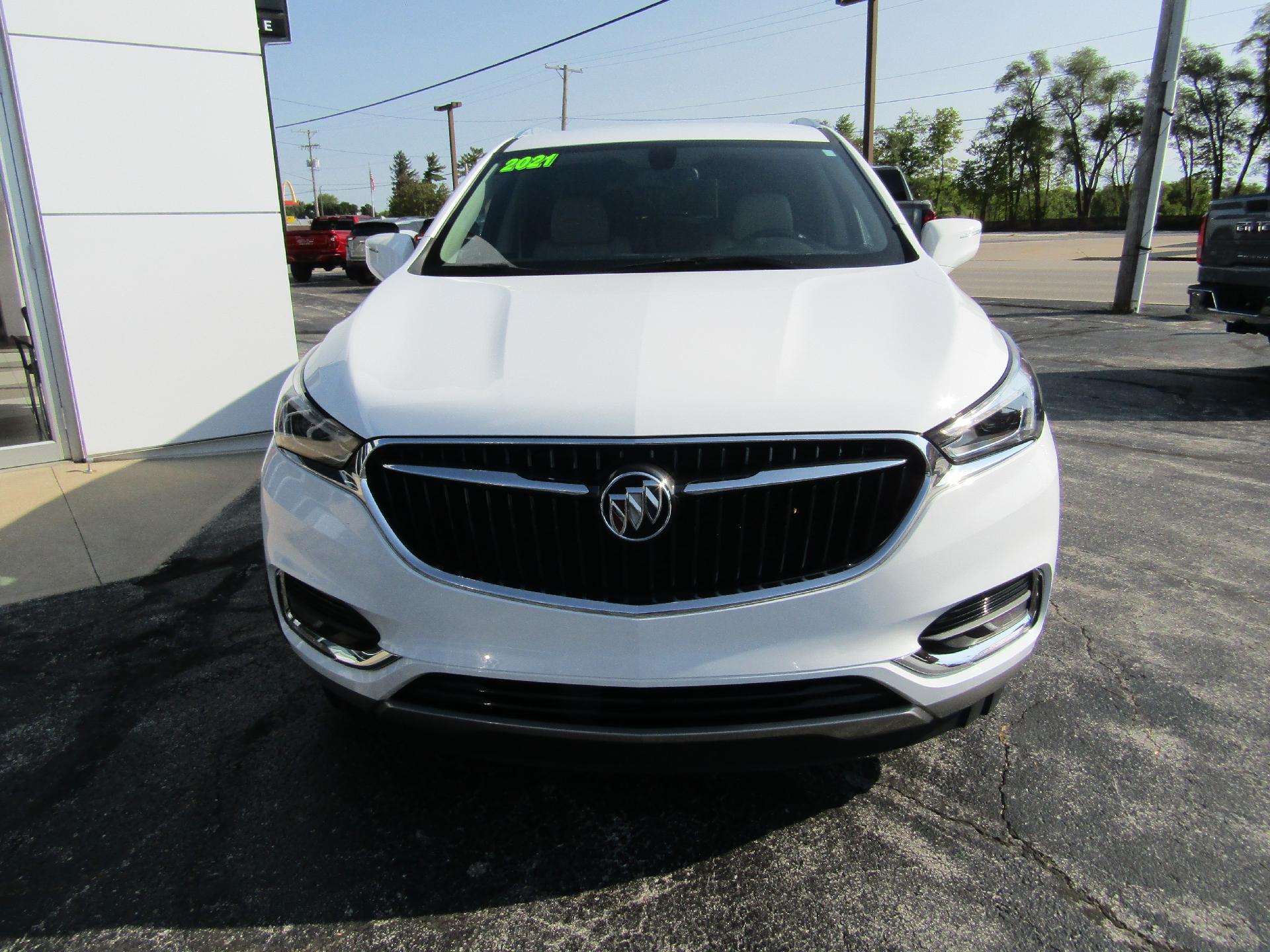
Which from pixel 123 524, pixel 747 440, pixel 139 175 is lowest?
pixel 123 524

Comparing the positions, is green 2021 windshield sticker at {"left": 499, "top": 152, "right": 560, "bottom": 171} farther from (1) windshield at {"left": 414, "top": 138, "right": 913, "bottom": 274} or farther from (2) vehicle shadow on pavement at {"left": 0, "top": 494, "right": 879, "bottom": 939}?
(2) vehicle shadow on pavement at {"left": 0, "top": 494, "right": 879, "bottom": 939}

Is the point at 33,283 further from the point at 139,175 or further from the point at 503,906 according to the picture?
the point at 503,906

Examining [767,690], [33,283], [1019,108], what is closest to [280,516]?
[767,690]

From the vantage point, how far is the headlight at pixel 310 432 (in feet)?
6.71

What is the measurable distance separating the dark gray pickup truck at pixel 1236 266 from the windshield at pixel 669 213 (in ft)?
17.0

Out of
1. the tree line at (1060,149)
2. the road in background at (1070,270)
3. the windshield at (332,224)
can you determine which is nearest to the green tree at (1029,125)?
the tree line at (1060,149)

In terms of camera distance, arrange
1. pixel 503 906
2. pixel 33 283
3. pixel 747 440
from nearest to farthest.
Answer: pixel 747 440 < pixel 503 906 < pixel 33 283

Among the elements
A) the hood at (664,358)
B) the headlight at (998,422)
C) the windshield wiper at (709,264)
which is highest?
the windshield wiper at (709,264)

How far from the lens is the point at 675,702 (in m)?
1.89

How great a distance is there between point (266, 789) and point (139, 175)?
4.78 meters

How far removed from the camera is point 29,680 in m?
3.06

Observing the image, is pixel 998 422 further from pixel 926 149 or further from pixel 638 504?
pixel 926 149

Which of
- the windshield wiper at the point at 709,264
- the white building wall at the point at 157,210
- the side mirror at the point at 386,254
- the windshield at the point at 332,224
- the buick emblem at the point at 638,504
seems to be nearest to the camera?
the buick emblem at the point at 638,504

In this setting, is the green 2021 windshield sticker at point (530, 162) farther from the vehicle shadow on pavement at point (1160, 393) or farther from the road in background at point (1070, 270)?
the road in background at point (1070, 270)
